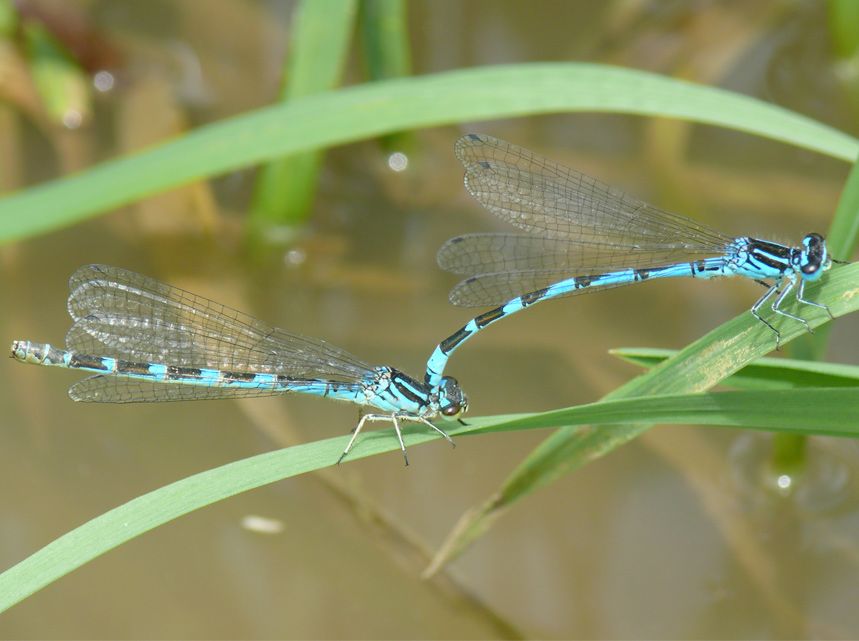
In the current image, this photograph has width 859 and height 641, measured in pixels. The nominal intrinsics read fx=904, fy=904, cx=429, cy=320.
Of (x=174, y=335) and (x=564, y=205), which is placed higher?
(x=564, y=205)

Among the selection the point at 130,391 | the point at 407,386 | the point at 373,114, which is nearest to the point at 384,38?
the point at 373,114

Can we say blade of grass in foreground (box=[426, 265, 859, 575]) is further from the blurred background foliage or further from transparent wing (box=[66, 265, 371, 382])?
transparent wing (box=[66, 265, 371, 382])

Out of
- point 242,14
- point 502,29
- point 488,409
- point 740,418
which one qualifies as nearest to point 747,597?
point 488,409

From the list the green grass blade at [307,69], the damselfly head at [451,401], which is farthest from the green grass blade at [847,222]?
the green grass blade at [307,69]

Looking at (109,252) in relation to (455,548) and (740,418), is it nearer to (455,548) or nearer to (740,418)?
(455,548)

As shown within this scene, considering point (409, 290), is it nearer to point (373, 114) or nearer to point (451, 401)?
point (373, 114)
